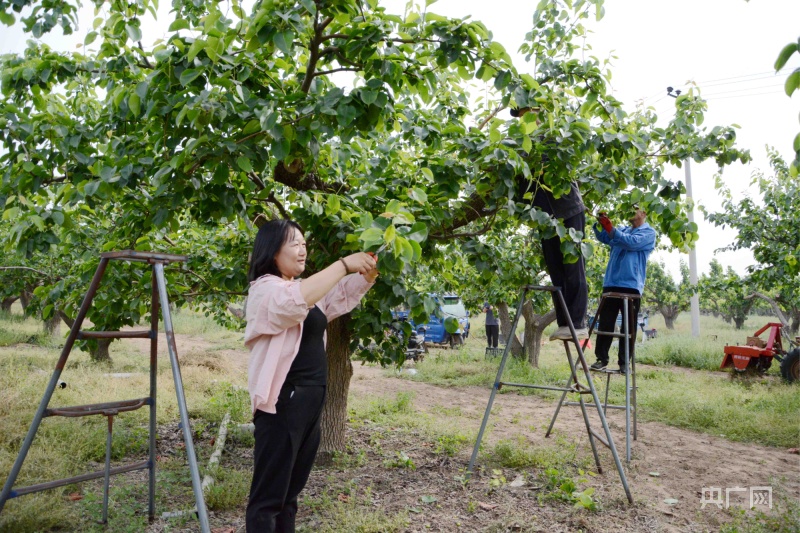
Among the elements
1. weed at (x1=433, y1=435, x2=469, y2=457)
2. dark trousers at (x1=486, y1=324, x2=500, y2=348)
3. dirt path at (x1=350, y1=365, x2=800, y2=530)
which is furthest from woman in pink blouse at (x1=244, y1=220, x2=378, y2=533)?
dark trousers at (x1=486, y1=324, x2=500, y2=348)

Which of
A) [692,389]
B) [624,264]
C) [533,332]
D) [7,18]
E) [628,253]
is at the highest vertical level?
[7,18]

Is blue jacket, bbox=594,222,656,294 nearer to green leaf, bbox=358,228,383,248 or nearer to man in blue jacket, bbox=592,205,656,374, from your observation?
man in blue jacket, bbox=592,205,656,374

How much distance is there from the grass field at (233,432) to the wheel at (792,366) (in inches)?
12.8

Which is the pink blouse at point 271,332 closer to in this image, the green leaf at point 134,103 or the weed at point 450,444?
the green leaf at point 134,103

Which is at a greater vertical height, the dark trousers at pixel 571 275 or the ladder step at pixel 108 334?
the dark trousers at pixel 571 275

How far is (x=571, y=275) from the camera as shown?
14.0ft

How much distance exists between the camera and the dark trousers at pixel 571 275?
4.24 m

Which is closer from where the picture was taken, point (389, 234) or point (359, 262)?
point (389, 234)

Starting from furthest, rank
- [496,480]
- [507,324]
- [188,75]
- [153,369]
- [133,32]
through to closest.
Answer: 1. [507,324]
2. [496,480]
3. [153,369]
4. [133,32]
5. [188,75]

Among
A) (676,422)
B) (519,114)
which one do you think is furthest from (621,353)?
(519,114)

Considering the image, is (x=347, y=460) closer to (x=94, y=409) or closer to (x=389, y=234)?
(x=94, y=409)

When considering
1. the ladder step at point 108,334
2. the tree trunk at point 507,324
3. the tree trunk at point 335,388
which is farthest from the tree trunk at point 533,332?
the ladder step at point 108,334

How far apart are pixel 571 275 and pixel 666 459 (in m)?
2.70

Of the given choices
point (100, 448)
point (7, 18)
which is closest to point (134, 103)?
point (7, 18)
